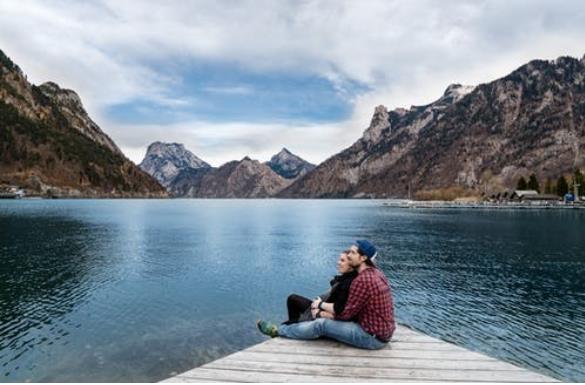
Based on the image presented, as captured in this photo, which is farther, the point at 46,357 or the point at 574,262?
the point at 574,262

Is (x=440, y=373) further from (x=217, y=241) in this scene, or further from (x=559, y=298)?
(x=217, y=241)

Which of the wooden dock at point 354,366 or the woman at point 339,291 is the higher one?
the woman at point 339,291

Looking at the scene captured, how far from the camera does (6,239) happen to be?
6781cm

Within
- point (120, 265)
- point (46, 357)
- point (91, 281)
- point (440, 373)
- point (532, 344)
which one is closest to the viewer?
point (440, 373)

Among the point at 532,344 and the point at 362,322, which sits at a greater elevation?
the point at 362,322

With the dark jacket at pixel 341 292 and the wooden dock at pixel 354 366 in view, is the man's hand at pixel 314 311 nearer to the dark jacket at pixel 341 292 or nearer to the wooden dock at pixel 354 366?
the dark jacket at pixel 341 292

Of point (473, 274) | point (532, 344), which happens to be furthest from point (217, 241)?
point (532, 344)

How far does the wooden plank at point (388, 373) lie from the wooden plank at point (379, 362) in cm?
21

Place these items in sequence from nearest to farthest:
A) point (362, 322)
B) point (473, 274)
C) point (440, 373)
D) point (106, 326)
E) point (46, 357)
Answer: point (440, 373), point (362, 322), point (46, 357), point (106, 326), point (473, 274)

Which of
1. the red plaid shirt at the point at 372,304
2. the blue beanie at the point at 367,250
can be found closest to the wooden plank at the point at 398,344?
the red plaid shirt at the point at 372,304

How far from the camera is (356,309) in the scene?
37.9ft

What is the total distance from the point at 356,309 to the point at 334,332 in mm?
950

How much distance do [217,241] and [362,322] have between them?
65.1 m

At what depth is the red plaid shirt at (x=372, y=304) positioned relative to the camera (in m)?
11.3
